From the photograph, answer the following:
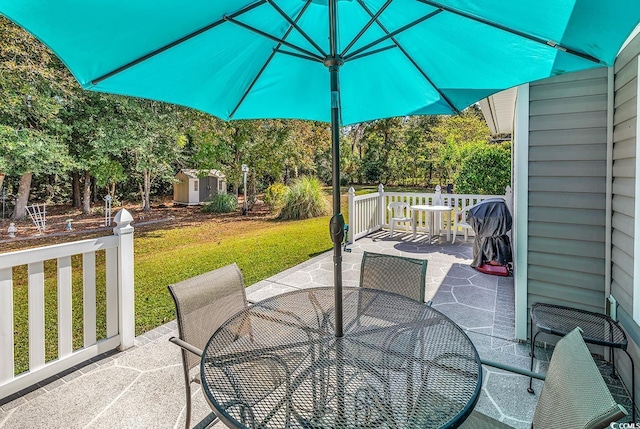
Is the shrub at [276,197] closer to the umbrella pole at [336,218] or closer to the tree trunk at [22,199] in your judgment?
the tree trunk at [22,199]

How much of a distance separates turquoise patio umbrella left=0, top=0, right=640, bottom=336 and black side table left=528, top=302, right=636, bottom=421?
1557 mm

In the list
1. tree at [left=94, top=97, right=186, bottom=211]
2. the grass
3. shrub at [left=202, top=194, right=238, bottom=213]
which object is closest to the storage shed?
shrub at [left=202, top=194, right=238, bottom=213]

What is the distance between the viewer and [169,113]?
11094 mm

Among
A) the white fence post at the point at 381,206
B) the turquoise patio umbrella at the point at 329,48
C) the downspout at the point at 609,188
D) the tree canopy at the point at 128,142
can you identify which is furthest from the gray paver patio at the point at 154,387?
the tree canopy at the point at 128,142

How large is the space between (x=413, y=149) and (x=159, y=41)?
18.6 metres

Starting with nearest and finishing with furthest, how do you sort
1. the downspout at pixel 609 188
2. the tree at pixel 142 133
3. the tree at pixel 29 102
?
the downspout at pixel 609 188 < the tree at pixel 29 102 < the tree at pixel 142 133

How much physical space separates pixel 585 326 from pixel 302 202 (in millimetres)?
9381

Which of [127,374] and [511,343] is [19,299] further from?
[511,343]

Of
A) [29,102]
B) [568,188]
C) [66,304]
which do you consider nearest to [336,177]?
[568,188]

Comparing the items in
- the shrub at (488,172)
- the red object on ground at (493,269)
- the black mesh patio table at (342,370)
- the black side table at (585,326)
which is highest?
the shrub at (488,172)

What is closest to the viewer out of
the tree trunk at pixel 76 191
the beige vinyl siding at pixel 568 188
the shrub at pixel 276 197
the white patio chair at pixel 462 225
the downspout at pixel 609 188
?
the downspout at pixel 609 188

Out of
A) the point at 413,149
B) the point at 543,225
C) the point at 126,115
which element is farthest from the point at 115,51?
the point at 413,149

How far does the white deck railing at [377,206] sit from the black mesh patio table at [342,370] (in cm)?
513

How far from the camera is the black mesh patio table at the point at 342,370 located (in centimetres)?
107
